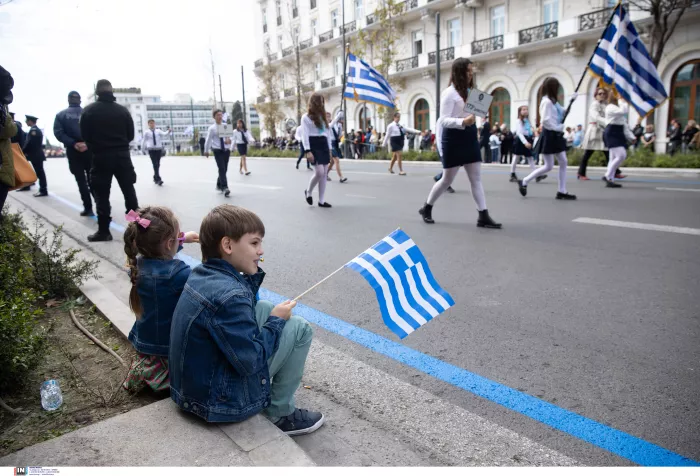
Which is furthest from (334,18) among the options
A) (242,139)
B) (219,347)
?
(219,347)

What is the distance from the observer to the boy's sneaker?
236cm

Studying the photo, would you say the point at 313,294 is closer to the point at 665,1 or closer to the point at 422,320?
the point at 422,320

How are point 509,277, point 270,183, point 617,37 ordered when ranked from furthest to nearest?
point 270,183 < point 617,37 < point 509,277

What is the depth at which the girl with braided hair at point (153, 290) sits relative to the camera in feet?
8.18

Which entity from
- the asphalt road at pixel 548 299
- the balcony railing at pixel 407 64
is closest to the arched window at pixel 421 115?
the balcony railing at pixel 407 64

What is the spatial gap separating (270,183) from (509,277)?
10.7 metres

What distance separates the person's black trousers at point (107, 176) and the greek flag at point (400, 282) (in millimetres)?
4947

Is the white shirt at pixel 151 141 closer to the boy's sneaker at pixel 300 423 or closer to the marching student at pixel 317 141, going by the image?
the marching student at pixel 317 141

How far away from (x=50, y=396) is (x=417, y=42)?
35822 millimetres

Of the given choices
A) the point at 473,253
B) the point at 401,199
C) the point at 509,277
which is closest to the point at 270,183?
the point at 401,199

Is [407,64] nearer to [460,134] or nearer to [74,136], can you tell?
[74,136]

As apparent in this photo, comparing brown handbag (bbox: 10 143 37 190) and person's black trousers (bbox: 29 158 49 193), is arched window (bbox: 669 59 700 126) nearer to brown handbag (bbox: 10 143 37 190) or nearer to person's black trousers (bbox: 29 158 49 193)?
person's black trousers (bbox: 29 158 49 193)

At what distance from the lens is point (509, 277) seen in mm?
4781

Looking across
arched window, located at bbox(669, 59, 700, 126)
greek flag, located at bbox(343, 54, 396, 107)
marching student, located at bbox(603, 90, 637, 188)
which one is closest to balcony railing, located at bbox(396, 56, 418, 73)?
arched window, located at bbox(669, 59, 700, 126)
